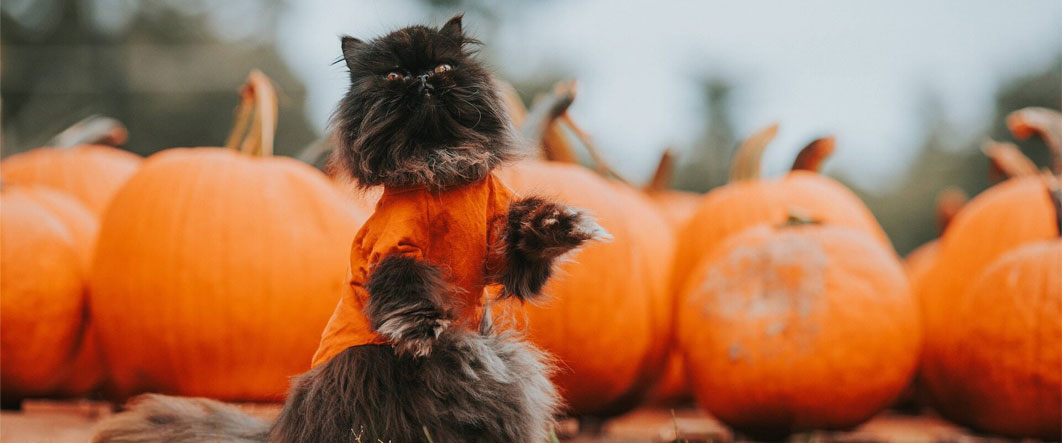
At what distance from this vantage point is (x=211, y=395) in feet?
11.7

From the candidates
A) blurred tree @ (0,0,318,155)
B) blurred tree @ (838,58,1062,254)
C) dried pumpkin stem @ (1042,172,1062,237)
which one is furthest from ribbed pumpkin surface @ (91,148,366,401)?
blurred tree @ (838,58,1062,254)

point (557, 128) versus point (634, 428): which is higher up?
point (557, 128)

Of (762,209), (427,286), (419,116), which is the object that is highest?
(419,116)

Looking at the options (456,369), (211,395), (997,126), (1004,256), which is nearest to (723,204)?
(1004,256)

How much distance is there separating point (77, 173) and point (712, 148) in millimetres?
18021

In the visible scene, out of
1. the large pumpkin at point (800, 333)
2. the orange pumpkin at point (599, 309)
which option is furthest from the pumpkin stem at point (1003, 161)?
the orange pumpkin at point (599, 309)

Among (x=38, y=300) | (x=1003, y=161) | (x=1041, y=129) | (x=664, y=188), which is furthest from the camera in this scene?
(x=664, y=188)

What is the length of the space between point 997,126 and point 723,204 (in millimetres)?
16982

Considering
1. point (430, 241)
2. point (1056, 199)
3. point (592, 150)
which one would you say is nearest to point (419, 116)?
point (430, 241)

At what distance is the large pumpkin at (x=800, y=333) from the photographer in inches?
135

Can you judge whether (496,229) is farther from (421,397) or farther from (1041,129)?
(1041,129)

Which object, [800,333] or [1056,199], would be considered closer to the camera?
[800,333]

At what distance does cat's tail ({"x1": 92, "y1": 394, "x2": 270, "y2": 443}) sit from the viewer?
2207 millimetres

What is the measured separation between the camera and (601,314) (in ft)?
12.1
